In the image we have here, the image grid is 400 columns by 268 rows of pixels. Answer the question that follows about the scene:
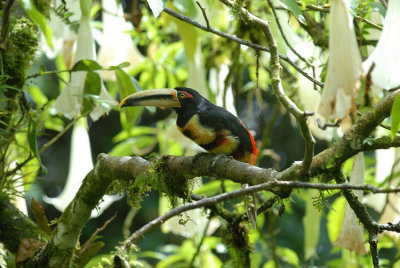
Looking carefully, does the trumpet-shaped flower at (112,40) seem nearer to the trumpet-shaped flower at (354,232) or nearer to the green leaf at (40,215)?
the green leaf at (40,215)

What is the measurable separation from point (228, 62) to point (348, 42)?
6.81ft

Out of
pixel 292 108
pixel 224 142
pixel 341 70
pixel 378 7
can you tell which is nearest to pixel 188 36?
pixel 224 142

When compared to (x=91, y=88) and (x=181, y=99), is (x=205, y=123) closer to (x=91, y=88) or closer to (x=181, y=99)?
(x=181, y=99)

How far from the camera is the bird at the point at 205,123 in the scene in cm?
200

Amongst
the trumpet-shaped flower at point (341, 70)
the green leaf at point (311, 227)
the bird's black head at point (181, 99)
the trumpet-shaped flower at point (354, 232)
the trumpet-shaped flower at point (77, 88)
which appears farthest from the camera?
the green leaf at point (311, 227)

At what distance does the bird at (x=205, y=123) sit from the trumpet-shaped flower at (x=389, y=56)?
3.22ft

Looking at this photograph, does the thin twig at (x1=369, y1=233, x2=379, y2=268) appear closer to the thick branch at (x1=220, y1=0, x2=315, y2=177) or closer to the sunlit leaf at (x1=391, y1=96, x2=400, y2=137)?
the thick branch at (x1=220, y1=0, x2=315, y2=177)

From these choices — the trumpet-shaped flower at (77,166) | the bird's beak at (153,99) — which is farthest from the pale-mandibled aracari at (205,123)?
the trumpet-shaped flower at (77,166)

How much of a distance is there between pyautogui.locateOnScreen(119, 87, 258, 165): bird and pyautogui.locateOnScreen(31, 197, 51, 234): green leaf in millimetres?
472

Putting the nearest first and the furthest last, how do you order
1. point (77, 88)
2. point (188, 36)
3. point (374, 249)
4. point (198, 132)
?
point (374, 249) → point (77, 88) → point (198, 132) → point (188, 36)

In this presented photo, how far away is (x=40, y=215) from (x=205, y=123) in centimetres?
69

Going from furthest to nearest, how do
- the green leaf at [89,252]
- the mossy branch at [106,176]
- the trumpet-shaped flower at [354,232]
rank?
the green leaf at [89,252]
the trumpet-shaped flower at [354,232]
the mossy branch at [106,176]

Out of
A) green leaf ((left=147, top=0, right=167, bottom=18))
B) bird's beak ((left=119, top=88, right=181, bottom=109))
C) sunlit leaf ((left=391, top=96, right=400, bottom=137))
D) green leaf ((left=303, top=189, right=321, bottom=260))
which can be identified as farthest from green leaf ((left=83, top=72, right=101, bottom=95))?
sunlit leaf ((left=391, top=96, right=400, bottom=137))

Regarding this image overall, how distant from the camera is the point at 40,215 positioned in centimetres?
172
